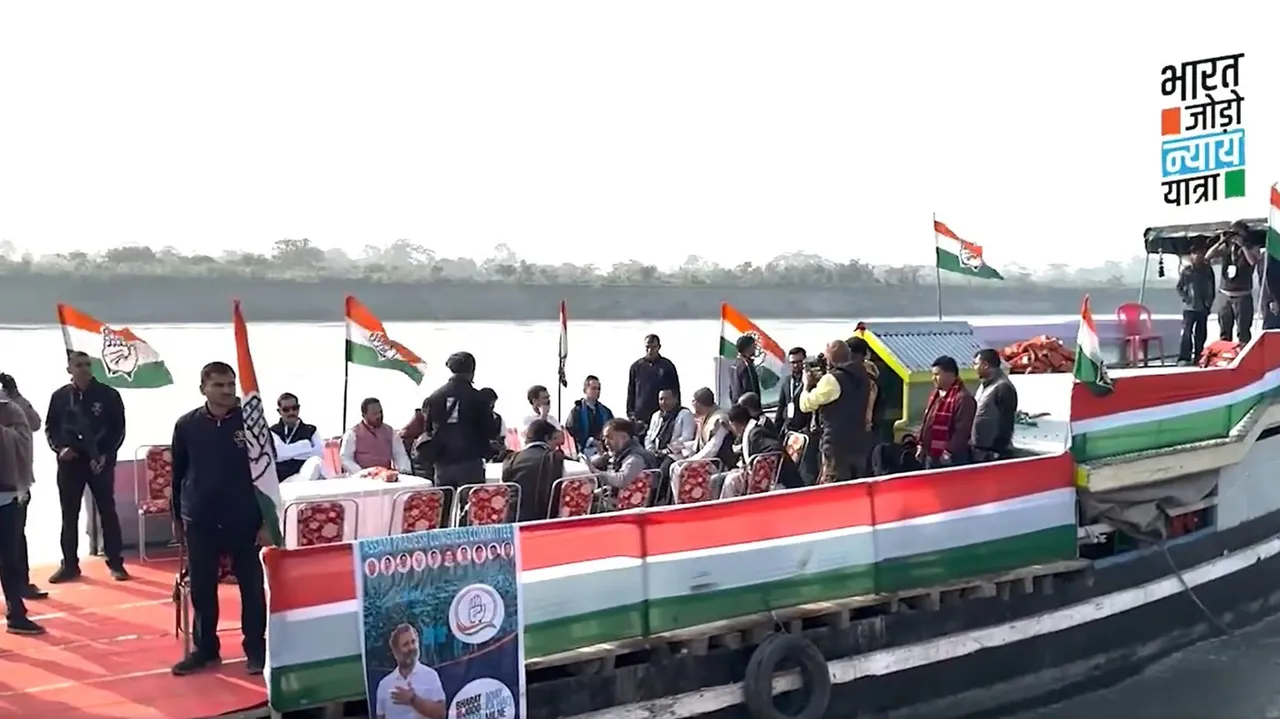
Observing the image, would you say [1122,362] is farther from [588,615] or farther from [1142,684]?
[588,615]

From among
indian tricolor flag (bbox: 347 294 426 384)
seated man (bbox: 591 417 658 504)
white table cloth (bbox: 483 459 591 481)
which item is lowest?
white table cloth (bbox: 483 459 591 481)

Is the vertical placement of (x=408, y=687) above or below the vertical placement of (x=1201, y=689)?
above

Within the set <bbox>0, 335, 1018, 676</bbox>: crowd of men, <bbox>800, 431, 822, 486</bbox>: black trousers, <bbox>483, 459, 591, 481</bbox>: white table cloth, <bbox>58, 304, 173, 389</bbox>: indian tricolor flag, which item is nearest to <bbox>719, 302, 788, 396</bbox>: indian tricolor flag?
<bbox>0, 335, 1018, 676</bbox>: crowd of men

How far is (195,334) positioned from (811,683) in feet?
125

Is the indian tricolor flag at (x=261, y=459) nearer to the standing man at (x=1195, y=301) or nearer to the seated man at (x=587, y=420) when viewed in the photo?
the seated man at (x=587, y=420)

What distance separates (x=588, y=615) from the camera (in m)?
5.84

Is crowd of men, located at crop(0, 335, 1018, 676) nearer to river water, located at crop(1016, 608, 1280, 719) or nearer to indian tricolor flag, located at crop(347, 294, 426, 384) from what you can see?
indian tricolor flag, located at crop(347, 294, 426, 384)

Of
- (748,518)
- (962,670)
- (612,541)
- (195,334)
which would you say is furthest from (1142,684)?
(195,334)

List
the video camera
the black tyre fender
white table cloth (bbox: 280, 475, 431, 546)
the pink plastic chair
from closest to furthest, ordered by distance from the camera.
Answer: the black tyre fender < white table cloth (bbox: 280, 475, 431, 546) < the video camera < the pink plastic chair

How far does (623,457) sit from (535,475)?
47.8 inches

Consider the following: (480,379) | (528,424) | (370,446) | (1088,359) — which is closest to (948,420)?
(1088,359)

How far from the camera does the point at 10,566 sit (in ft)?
21.8

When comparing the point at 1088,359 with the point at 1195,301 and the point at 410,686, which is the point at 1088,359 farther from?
the point at 410,686

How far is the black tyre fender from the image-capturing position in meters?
6.41
